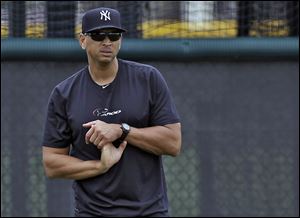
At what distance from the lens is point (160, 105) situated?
393 cm

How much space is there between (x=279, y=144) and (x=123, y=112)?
7.86 ft

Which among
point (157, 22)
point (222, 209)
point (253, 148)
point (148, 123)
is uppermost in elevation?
point (157, 22)

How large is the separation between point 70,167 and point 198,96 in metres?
2.20

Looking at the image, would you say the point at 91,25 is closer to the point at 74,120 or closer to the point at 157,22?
the point at 74,120

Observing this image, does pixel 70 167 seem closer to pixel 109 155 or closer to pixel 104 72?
pixel 109 155

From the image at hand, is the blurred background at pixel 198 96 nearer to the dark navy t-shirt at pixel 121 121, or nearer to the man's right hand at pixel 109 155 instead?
the dark navy t-shirt at pixel 121 121

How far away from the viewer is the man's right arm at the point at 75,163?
12.4ft

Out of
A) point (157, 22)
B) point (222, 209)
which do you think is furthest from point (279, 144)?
point (157, 22)

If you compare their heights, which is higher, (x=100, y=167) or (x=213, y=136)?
(x=100, y=167)

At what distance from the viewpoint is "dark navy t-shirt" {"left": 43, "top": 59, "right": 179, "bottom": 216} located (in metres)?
3.88

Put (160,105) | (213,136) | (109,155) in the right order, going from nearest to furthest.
Answer: (109,155) < (160,105) < (213,136)

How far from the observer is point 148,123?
12.9ft

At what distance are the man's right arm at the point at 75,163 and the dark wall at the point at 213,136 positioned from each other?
1968 mm

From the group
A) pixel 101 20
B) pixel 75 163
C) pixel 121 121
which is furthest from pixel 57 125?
pixel 101 20
